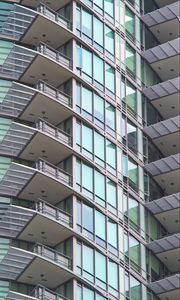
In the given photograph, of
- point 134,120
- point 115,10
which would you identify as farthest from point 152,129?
point 115,10

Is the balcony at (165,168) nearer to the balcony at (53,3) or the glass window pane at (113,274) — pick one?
the glass window pane at (113,274)

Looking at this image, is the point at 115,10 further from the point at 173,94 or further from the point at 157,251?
the point at 157,251

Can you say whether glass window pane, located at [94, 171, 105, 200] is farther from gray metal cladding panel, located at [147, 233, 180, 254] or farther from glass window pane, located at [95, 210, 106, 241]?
gray metal cladding panel, located at [147, 233, 180, 254]

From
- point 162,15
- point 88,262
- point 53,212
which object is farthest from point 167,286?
point 162,15

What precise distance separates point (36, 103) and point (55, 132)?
5.94 feet

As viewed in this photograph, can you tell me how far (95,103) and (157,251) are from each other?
818cm

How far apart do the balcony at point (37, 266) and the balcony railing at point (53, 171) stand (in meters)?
3.53

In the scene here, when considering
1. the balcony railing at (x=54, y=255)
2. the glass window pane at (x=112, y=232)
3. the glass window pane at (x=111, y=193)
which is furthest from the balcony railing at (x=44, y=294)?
the glass window pane at (x=111, y=193)

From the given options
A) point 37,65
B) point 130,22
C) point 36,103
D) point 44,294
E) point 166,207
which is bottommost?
point 44,294

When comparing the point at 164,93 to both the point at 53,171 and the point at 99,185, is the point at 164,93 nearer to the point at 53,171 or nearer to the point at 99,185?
the point at 99,185

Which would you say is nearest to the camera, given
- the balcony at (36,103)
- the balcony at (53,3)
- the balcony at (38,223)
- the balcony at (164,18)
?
the balcony at (38,223)

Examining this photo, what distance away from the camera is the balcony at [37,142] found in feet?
251

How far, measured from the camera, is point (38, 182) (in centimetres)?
7594

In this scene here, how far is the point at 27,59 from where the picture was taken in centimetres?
7875
